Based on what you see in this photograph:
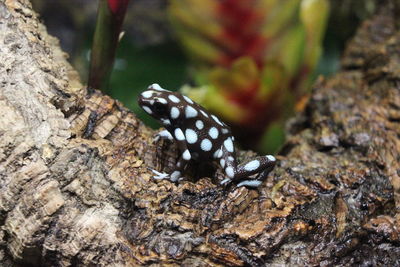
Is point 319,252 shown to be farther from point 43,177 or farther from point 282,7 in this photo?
point 282,7

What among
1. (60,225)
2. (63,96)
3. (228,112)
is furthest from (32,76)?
(228,112)

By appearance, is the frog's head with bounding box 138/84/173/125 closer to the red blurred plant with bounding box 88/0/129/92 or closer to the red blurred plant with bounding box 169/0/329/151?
the red blurred plant with bounding box 88/0/129/92

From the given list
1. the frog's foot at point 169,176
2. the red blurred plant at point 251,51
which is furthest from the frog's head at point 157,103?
the red blurred plant at point 251,51

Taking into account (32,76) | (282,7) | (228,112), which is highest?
(282,7)

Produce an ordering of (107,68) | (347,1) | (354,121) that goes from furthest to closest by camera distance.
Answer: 1. (347,1)
2. (354,121)
3. (107,68)

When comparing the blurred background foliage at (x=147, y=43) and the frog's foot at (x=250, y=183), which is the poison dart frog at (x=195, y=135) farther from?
the blurred background foliage at (x=147, y=43)

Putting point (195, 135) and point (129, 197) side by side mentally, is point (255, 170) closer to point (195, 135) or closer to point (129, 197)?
point (195, 135)
